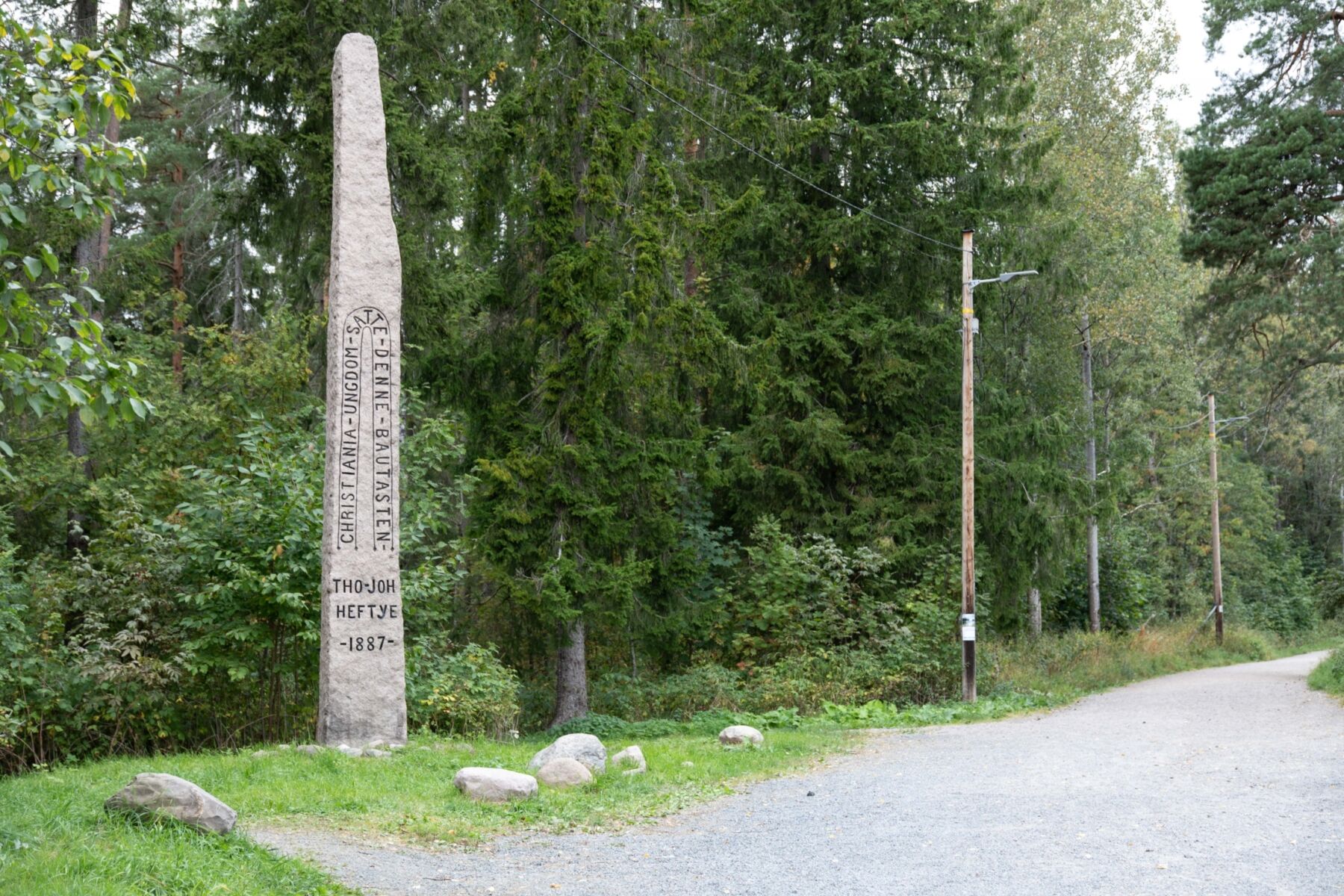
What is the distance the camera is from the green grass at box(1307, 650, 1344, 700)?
18984 mm

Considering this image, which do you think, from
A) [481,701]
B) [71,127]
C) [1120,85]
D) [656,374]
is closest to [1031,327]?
[1120,85]

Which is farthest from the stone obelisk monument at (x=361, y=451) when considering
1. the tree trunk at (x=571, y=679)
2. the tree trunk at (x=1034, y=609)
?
the tree trunk at (x=1034, y=609)


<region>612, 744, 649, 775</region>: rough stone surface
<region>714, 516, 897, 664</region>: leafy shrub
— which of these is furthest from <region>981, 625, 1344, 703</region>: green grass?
<region>612, 744, 649, 775</region>: rough stone surface

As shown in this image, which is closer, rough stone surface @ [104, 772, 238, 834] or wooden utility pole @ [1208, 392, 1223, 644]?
rough stone surface @ [104, 772, 238, 834]

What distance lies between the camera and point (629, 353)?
16.4 m

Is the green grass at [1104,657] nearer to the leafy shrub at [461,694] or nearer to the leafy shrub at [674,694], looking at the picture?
the leafy shrub at [674,694]

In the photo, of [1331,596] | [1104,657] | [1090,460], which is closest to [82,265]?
[1104,657]

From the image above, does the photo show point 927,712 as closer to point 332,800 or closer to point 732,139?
point 732,139

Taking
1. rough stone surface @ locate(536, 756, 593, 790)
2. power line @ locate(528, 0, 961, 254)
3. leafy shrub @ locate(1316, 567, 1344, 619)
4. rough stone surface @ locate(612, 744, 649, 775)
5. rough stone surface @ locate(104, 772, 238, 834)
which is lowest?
leafy shrub @ locate(1316, 567, 1344, 619)

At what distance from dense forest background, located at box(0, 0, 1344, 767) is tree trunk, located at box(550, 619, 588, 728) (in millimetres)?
53

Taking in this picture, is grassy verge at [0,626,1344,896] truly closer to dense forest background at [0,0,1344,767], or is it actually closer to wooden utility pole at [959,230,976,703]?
wooden utility pole at [959,230,976,703]

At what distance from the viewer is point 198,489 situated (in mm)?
13531

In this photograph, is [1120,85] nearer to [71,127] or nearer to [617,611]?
[617,611]

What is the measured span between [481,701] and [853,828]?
568 cm
